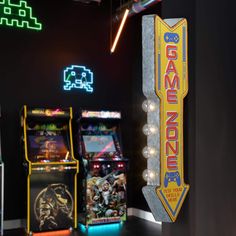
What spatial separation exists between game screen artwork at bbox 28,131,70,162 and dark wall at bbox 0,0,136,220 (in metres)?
0.42

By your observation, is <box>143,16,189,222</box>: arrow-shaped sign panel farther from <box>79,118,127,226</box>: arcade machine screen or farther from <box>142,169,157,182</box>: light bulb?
<box>79,118,127,226</box>: arcade machine screen

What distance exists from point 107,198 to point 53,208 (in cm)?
87

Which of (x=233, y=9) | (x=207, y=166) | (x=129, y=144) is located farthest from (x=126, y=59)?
(x=207, y=166)

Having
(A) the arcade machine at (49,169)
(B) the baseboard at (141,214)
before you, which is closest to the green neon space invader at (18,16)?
(A) the arcade machine at (49,169)

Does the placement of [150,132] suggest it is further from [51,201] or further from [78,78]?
[78,78]

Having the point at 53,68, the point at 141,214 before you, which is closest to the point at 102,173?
the point at 141,214

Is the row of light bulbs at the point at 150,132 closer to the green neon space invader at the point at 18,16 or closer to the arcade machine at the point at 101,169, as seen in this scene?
the arcade machine at the point at 101,169

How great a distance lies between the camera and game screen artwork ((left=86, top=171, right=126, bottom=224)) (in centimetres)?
585

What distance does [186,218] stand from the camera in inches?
121

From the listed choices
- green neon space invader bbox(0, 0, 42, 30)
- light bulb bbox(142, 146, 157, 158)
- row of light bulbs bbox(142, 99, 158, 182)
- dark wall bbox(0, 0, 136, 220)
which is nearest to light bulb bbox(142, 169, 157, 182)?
row of light bulbs bbox(142, 99, 158, 182)

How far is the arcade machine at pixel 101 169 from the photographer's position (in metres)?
5.84

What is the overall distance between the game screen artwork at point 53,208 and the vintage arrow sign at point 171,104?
3.00 m

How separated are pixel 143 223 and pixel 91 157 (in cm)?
135

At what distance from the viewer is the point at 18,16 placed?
5.98m
